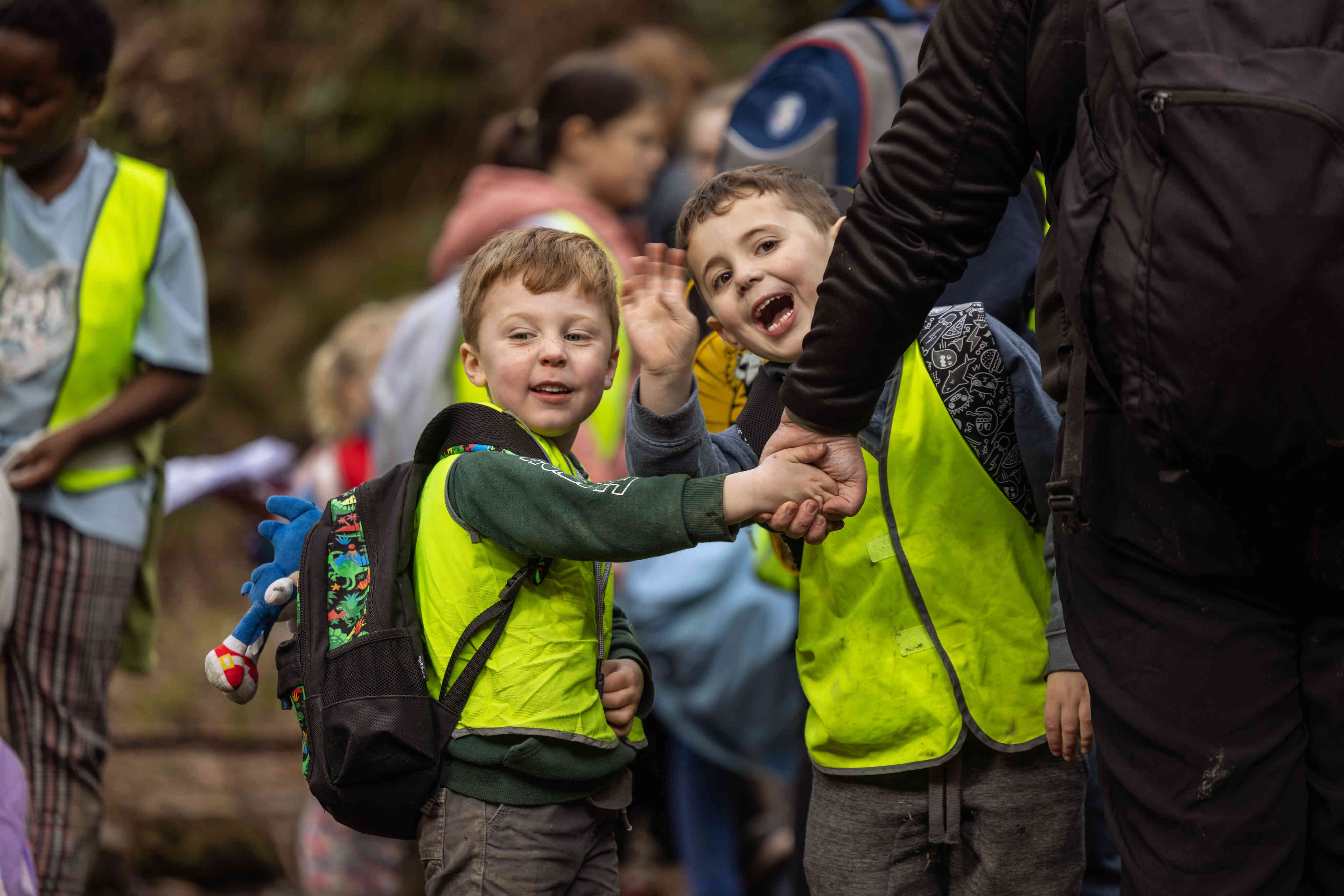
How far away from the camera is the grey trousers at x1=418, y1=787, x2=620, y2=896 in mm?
1986

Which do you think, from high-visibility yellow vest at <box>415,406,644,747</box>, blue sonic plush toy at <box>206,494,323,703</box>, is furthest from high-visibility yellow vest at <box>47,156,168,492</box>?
high-visibility yellow vest at <box>415,406,644,747</box>

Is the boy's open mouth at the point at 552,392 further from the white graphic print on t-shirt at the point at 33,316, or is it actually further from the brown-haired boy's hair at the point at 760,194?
A: the white graphic print on t-shirt at the point at 33,316

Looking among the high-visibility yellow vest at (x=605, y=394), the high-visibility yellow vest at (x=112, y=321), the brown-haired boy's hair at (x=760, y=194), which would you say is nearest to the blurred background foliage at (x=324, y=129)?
the high-visibility yellow vest at (x=605, y=394)

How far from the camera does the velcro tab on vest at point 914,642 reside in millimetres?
2094

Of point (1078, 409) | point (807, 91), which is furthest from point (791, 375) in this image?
point (807, 91)

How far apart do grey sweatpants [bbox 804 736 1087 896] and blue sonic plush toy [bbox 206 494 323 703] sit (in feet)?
3.01

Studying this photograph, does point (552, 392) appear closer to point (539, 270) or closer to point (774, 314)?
point (539, 270)

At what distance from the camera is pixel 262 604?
212 cm

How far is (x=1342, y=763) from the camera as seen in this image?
1.58 meters

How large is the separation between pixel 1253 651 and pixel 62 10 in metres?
2.78

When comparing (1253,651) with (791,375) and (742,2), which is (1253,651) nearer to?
(791,375)

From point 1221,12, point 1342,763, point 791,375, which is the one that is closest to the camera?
point 1221,12

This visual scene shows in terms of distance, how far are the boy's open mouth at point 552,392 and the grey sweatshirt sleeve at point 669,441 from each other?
0.10 meters

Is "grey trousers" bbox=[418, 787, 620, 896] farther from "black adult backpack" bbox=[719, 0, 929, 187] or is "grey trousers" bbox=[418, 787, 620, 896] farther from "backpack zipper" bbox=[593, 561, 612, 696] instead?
"black adult backpack" bbox=[719, 0, 929, 187]
